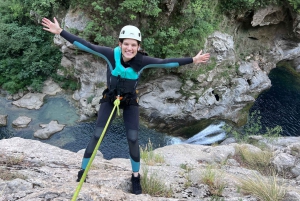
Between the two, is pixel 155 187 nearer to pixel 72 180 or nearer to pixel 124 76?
pixel 72 180

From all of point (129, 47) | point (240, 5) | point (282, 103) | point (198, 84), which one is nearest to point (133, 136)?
point (129, 47)

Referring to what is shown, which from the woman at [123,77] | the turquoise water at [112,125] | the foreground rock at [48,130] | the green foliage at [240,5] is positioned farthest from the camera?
the green foliage at [240,5]

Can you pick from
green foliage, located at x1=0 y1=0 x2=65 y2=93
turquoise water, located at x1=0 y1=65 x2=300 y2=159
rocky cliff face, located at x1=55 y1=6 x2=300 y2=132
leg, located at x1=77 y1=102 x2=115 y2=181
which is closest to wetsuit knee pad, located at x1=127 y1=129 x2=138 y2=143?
leg, located at x1=77 y1=102 x2=115 y2=181

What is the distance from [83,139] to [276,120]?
1063 cm

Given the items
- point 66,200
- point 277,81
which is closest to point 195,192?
point 66,200

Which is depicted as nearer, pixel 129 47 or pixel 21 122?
pixel 129 47

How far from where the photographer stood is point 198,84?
14023 millimetres

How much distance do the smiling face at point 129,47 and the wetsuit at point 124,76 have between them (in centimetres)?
14

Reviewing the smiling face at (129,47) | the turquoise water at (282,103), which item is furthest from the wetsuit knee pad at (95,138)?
the turquoise water at (282,103)

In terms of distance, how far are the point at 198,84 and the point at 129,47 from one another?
415 inches

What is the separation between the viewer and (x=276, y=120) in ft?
48.7

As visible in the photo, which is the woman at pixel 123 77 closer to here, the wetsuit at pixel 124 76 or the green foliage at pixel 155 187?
the wetsuit at pixel 124 76

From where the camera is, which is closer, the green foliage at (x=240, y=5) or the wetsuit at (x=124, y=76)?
the wetsuit at (x=124, y=76)

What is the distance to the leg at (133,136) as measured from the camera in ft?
13.6
